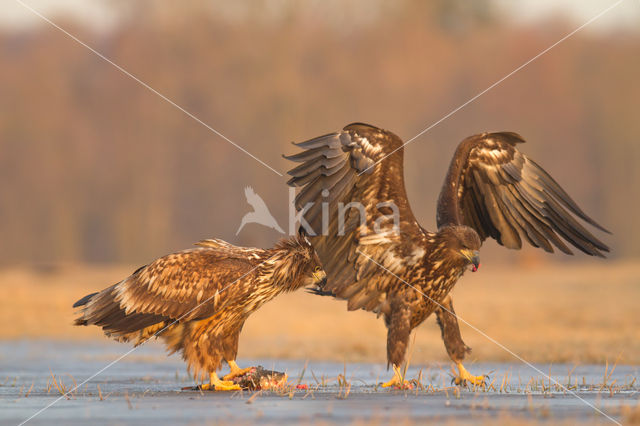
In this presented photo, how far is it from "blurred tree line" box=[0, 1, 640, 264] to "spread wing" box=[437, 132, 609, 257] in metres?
22.5

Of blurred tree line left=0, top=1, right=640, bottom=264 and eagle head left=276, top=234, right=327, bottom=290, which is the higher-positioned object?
blurred tree line left=0, top=1, right=640, bottom=264

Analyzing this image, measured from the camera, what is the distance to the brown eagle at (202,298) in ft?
29.7

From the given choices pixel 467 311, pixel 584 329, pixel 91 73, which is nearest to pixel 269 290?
pixel 584 329

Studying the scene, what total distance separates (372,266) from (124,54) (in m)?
27.8

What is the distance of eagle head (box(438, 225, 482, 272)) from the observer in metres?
9.21

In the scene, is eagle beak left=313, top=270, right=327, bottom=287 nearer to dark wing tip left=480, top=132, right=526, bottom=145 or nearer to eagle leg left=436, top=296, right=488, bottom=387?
eagle leg left=436, top=296, right=488, bottom=387

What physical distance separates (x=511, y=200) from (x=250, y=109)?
24394mm

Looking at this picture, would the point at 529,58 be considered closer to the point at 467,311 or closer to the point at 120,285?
the point at 467,311

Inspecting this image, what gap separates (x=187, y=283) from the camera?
9.20m

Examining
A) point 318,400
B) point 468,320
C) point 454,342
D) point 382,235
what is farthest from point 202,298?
point 468,320

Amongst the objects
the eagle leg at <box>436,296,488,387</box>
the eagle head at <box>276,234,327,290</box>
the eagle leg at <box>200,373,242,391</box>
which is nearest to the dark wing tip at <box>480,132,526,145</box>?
the eagle leg at <box>436,296,488,387</box>

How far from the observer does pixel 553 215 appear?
1041cm

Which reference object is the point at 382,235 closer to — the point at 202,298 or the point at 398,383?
the point at 398,383

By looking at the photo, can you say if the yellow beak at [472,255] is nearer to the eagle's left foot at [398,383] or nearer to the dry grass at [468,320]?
the eagle's left foot at [398,383]
